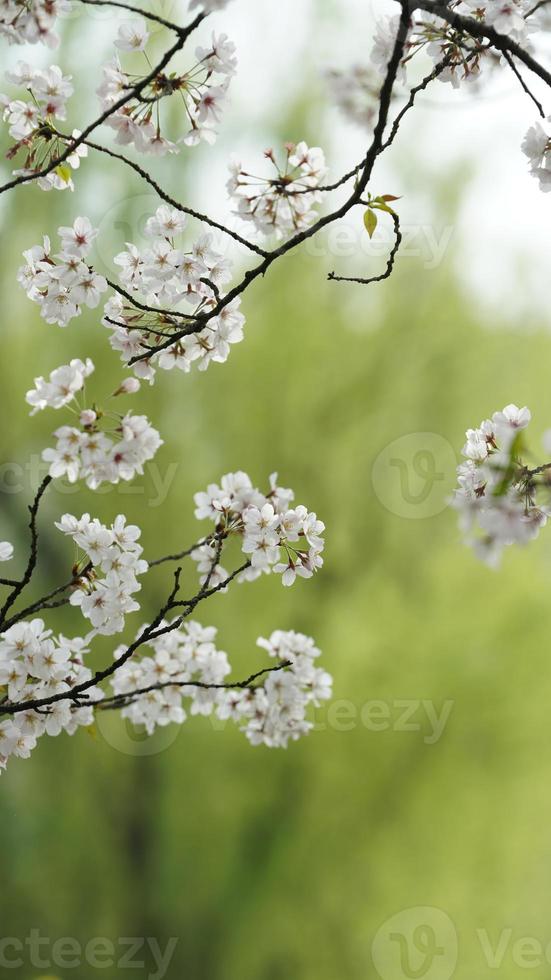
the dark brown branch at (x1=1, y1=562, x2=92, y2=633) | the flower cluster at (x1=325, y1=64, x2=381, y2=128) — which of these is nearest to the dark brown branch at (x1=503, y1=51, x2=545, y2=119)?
the flower cluster at (x1=325, y1=64, x2=381, y2=128)

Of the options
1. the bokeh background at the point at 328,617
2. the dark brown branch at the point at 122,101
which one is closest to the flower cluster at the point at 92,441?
the dark brown branch at the point at 122,101

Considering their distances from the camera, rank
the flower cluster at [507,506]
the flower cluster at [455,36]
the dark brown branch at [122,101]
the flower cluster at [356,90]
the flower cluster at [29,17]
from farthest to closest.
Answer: the flower cluster at [356,90] < the flower cluster at [29,17] < the flower cluster at [455,36] < the dark brown branch at [122,101] < the flower cluster at [507,506]

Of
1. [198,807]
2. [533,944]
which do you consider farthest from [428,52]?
[533,944]

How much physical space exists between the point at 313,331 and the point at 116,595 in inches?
Answer: 146

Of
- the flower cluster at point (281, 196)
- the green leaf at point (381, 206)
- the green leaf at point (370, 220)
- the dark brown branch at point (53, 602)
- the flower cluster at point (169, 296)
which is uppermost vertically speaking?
the flower cluster at point (281, 196)

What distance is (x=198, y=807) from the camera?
4.48m

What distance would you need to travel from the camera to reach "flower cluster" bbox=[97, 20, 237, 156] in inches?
48.6

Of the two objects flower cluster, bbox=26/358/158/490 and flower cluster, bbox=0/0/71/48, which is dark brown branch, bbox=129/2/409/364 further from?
flower cluster, bbox=0/0/71/48

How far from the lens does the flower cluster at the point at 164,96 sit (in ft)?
4.05

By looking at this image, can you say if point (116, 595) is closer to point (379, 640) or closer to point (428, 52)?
point (428, 52)

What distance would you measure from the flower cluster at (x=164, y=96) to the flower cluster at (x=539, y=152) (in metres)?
0.46

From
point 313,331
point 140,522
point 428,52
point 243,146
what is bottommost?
point 428,52

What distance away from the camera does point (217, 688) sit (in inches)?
A: 64.8

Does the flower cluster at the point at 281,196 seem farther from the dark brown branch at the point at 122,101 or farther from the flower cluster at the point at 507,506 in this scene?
the flower cluster at the point at 507,506
